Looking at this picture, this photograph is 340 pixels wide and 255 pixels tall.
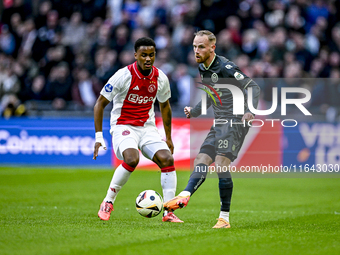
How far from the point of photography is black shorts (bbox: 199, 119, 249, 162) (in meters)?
6.42

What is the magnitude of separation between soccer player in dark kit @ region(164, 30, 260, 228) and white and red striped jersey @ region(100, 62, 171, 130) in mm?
802

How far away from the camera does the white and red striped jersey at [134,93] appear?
277 inches

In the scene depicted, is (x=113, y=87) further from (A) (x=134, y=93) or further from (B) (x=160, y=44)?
(B) (x=160, y=44)

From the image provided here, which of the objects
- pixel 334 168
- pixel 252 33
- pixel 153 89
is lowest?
pixel 334 168

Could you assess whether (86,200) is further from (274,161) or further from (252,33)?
(252,33)

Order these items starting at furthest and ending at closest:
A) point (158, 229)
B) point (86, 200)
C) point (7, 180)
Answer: point (7, 180) < point (86, 200) < point (158, 229)

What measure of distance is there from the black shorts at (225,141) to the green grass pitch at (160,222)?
91 centimetres

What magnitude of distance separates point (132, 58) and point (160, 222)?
9.45m

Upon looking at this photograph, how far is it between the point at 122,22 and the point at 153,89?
10564 millimetres

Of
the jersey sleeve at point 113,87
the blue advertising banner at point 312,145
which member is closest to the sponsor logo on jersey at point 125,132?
the jersey sleeve at point 113,87

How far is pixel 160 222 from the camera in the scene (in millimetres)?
6902

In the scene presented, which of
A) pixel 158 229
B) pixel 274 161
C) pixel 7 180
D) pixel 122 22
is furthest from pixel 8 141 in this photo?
pixel 158 229

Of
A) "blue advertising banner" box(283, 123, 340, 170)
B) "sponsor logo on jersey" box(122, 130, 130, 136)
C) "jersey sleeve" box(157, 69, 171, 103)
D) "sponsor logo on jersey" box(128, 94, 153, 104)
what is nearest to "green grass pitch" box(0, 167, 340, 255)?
"blue advertising banner" box(283, 123, 340, 170)

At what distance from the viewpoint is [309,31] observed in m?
16.4
